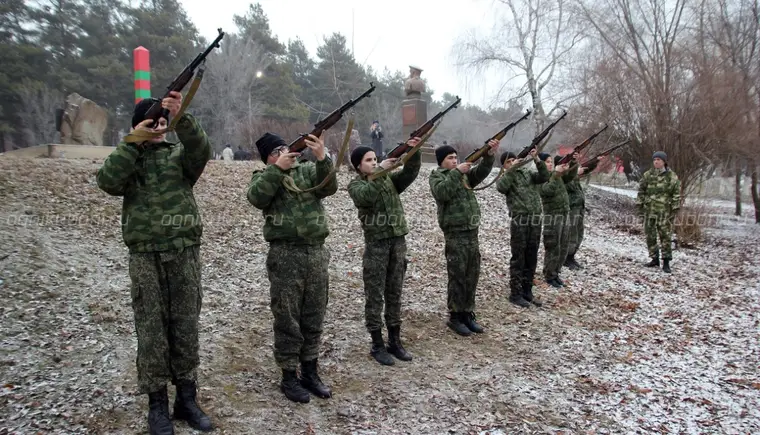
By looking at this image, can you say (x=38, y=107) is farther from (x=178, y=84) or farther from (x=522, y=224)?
(x=178, y=84)

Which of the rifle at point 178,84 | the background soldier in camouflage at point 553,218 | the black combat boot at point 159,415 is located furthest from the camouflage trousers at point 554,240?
the black combat boot at point 159,415

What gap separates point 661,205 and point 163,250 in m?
8.35

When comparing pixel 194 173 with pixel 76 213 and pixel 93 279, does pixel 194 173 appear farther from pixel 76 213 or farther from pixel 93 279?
pixel 76 213

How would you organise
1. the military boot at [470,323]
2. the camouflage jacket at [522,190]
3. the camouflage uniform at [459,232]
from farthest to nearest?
the camouflage jacket at [522,190] < the military boot at [470,323] < the camouflage uniform at [459,232]

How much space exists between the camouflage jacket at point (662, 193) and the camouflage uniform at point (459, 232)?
496 cm

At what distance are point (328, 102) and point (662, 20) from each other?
2759 centimetres

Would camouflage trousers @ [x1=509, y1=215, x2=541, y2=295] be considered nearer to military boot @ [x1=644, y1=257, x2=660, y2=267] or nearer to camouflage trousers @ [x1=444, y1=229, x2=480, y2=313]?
camouflage trousers @ [x1=444, y1=229, x2=480, y2=313]

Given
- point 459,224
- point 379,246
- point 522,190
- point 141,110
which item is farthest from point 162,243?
point 522,190

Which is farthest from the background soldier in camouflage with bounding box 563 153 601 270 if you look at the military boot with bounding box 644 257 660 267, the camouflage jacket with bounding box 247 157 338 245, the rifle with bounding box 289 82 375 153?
the camouflage jacket with bounding box 247 157 338 245

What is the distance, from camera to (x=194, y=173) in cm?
310

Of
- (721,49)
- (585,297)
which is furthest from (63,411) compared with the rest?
(721,49)

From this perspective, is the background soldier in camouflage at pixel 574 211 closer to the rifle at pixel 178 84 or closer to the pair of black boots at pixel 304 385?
the pair of black boots at pixel 304 385

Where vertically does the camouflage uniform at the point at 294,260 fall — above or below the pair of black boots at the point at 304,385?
above

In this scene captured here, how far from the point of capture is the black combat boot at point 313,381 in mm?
3644
